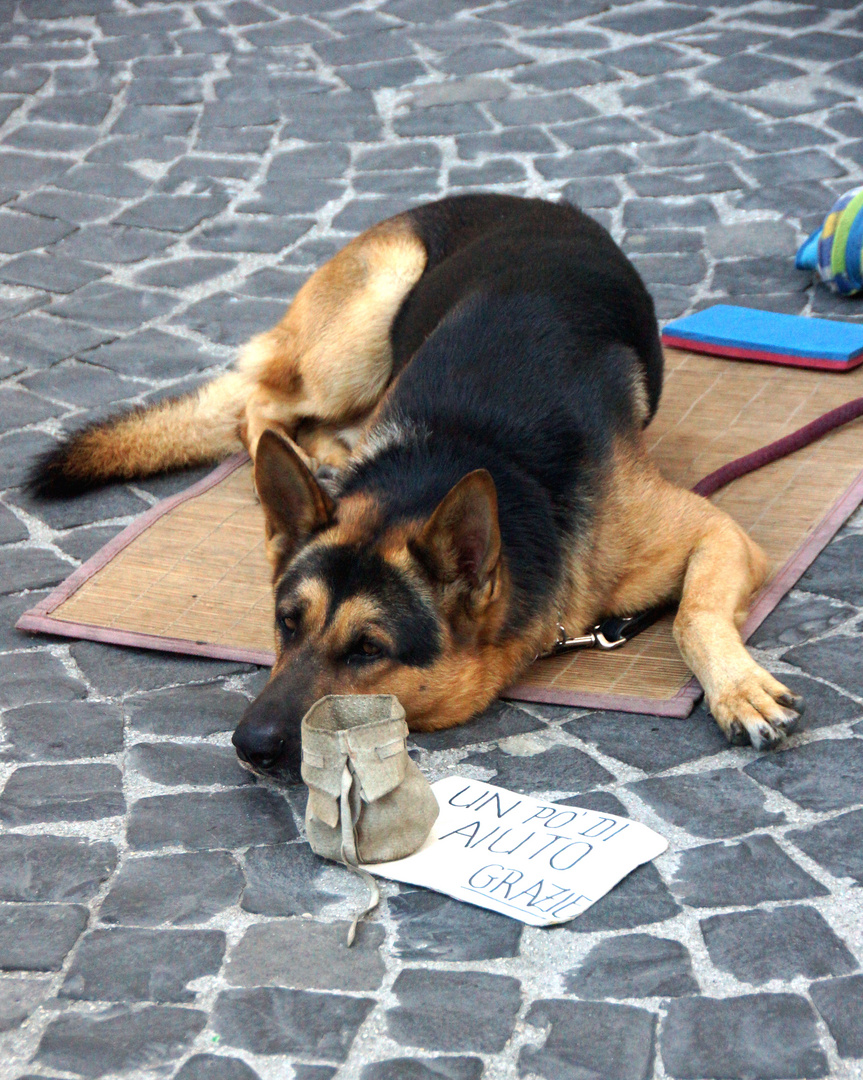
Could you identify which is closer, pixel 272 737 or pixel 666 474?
pixel 272 737

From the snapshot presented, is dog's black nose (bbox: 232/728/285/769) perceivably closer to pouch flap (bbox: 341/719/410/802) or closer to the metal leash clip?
pouch flap (bbox: 341/719/410/802)

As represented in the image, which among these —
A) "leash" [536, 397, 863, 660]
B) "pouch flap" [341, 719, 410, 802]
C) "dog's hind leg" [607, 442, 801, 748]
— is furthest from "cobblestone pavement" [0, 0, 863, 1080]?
"leash" [536, 397, 863, 660]

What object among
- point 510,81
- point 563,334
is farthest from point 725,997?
point 510,81

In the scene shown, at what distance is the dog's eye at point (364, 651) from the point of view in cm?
351

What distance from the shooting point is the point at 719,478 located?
4.97 m

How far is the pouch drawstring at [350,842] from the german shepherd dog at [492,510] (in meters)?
0.27

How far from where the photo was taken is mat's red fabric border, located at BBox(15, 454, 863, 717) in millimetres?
3875

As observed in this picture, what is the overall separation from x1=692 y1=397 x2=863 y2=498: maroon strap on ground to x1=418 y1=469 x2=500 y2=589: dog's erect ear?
1550 millimetres

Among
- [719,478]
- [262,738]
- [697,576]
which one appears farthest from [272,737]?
[719,478]

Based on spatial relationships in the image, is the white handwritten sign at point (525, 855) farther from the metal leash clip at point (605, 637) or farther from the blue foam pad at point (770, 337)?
the blue foam pad at point (770, 337)

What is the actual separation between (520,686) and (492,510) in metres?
0.80

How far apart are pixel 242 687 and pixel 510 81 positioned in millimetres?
6399

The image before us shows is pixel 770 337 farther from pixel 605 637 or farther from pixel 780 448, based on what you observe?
pixel 605 637

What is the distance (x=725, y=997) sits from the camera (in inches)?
108
